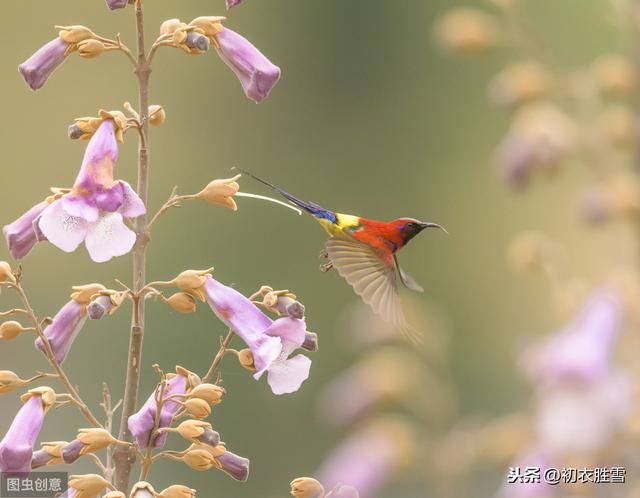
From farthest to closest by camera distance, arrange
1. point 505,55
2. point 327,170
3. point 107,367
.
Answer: point 505,55
point 327,170
point 107,367

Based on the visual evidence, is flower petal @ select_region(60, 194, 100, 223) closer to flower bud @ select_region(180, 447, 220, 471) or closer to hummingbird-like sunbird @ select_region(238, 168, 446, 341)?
flower bud @ select_region(180, 447, 220, 471)

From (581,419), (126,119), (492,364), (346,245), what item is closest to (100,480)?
(126,119)

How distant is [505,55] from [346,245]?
34.6ft

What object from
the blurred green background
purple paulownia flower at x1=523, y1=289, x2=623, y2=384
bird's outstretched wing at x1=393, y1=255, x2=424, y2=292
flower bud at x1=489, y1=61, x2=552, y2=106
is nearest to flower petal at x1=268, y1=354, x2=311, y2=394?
bird's outstretched wing at x1=393, y1=255, x2=424, y2=292

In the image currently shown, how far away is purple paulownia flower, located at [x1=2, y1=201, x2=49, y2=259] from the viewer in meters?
1.92

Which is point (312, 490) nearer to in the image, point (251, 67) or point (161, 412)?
point (161, 412)

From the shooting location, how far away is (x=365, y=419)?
148 inches

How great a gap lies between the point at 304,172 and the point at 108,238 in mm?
9539

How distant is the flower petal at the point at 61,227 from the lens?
1816mm

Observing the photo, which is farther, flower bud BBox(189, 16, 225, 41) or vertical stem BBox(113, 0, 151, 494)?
flower bud BBox(189, 16, 225, 41)

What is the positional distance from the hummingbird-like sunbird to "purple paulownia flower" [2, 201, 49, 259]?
1.97 feet

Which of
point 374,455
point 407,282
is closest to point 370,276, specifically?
point 407,282

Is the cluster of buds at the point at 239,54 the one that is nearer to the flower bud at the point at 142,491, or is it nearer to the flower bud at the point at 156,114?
the flower bud at the point at 156,114

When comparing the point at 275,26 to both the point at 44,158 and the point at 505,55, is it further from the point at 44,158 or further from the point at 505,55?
the point at 44,158
